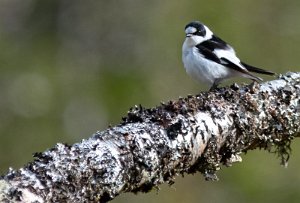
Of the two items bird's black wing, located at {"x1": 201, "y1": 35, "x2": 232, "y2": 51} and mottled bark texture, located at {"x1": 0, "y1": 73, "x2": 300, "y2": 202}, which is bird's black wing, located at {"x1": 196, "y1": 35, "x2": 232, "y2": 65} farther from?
mottled bark texture, located at {"x1": 0, "y1": 73, "x2": 300, "y2": 202}

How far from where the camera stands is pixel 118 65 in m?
14.2

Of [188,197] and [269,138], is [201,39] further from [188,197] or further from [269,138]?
[188,197]

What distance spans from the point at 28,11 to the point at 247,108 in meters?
10.7

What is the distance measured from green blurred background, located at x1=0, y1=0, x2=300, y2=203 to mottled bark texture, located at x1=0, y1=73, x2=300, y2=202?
7.05 m

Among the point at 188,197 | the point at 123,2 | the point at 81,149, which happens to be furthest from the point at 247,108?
the point at 123,2

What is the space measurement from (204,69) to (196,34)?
52 cm

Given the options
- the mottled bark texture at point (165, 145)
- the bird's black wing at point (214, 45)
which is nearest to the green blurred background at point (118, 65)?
the bird's black wing at point (214, 45)

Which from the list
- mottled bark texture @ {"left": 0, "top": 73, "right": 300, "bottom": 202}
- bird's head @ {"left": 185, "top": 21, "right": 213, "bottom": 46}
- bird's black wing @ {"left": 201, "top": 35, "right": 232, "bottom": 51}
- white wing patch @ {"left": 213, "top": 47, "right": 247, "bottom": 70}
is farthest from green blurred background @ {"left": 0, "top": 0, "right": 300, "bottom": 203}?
mottled bark texture @ {"left": 0, "top": 73, "right": 300, "bottom": 202}

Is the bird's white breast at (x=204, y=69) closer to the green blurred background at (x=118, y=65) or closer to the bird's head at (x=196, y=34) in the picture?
the bird's head at (x=196, y=34)

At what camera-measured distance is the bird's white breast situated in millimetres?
6020

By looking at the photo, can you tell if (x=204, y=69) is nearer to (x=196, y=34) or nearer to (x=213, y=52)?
(x=213, y=52)

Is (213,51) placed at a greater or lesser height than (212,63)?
greater

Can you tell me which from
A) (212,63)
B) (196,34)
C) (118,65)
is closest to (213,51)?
(212,63)

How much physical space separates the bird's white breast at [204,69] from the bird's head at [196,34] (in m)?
0.18
